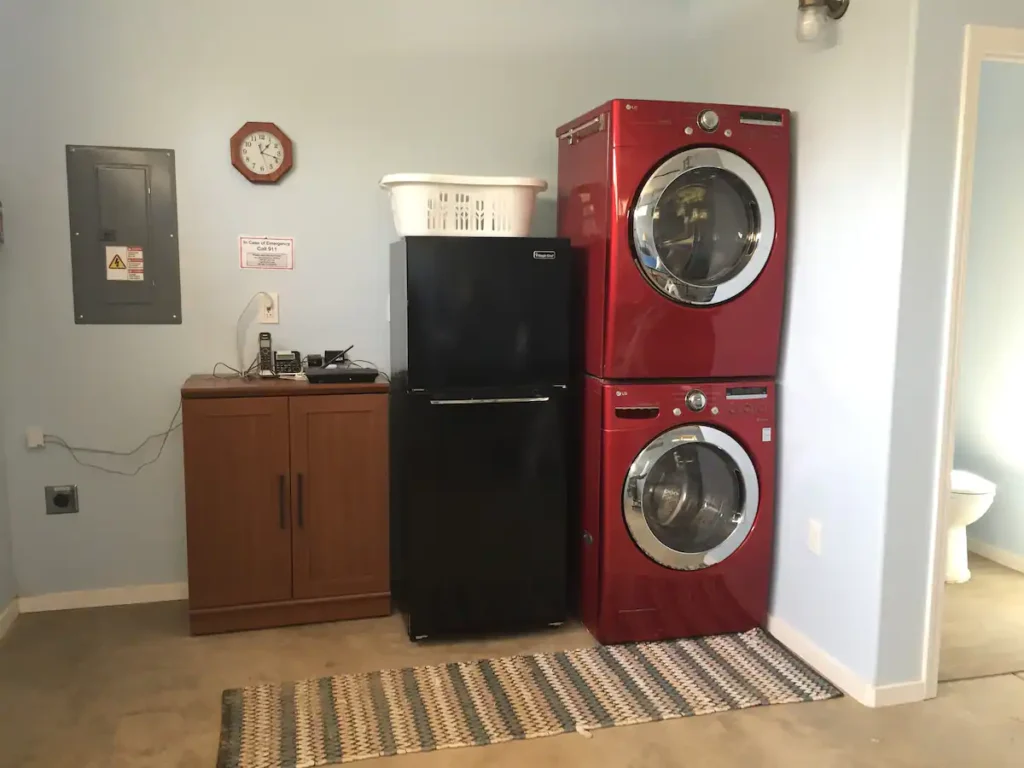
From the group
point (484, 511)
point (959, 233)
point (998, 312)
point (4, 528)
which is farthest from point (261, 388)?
point (998, 312)

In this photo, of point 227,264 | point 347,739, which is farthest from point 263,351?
point 347,739

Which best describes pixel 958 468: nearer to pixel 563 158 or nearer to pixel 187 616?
pixel 563 158

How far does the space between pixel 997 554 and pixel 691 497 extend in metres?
1.75

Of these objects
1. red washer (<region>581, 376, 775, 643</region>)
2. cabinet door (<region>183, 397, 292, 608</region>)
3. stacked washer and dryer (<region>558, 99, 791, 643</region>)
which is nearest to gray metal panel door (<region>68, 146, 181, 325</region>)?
cabinet door (<region>183, 397, 292, 608</region>)

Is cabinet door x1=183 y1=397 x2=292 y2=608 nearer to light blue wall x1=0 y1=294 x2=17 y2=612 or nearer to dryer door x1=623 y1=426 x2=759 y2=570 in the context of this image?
light blue wall x1=0 y1=294 x2=17 y2=612

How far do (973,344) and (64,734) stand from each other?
378 centimetres

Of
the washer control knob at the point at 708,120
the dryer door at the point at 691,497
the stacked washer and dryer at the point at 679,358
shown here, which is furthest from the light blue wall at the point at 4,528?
the washer control knob at the point at 708,120

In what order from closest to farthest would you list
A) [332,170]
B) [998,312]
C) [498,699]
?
1. [498,699]
2. [332,170]
3. [998,312]

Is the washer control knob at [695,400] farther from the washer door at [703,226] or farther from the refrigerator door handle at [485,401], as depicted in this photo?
the refrigerator door handle at [485,401]

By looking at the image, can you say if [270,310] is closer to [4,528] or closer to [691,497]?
[4,528]

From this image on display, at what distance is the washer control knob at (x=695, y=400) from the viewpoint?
2.72 m

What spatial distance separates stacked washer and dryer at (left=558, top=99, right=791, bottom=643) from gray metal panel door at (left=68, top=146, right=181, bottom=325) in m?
1.52

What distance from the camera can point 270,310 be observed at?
A: 123 inches

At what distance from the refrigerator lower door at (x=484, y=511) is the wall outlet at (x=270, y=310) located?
2.63ft
